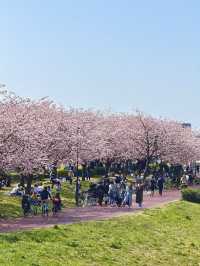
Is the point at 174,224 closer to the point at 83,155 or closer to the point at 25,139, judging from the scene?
the point at 25,139

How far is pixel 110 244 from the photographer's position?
90.6ft

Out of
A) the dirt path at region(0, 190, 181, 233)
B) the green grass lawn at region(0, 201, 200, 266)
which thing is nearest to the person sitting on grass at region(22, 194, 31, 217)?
the dirt path at region(0, 190, 181, 233)

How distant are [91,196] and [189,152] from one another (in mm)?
32479

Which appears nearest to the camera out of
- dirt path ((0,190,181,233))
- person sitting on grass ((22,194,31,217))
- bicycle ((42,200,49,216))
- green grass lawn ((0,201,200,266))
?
green grass lawn ((0,201,200,266))

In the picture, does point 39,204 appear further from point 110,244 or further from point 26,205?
point 110,244

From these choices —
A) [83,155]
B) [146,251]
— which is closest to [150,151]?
[83,155]

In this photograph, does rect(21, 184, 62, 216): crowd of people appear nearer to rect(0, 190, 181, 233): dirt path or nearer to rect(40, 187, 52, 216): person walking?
rect(40, 187, 52, 216): person walking

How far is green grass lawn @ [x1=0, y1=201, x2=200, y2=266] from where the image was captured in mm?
23250

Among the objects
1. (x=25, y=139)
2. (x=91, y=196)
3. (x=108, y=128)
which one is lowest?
(x=91, y=196)

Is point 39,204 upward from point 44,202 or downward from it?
downward

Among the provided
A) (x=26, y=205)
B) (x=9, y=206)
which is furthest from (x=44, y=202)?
(x=9, y=206)

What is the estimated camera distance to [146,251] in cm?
2838

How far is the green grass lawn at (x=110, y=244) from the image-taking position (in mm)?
23250

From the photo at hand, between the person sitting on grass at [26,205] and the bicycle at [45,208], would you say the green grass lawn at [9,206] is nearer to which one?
the person sitting on grass at [26,205]
